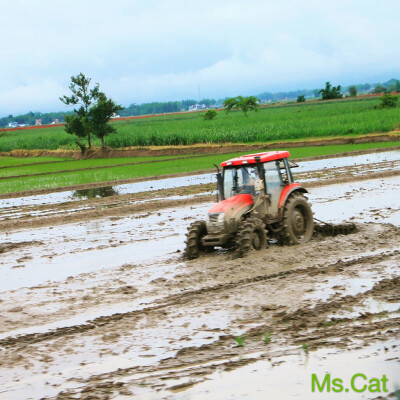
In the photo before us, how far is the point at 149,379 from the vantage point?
6.50 metres

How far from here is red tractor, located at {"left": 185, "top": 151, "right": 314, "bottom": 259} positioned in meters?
11.6

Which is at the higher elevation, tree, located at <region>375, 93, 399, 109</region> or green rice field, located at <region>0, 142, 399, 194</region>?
tree, located at <region>375, 93, 399, 109</region>

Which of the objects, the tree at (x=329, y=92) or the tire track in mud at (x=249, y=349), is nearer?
the tire track in mud at (x=249, y=349)

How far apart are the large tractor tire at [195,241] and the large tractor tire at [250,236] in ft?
2.69

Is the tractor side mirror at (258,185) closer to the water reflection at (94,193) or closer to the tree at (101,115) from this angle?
the water reflection at (94,193)

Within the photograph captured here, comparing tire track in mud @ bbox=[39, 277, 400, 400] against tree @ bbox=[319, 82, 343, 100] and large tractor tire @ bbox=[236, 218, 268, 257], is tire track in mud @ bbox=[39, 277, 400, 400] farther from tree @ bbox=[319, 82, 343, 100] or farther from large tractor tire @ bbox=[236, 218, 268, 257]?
tree @ bbox=[319, 82, 343, 100]

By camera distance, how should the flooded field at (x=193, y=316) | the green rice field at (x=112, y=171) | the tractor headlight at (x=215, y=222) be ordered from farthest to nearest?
the green rice field at (x=112, y=171) → the tractor headlight at (x=215, y=222) → the flooded field at (x=193, y=316)

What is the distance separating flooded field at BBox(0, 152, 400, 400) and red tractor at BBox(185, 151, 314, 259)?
1.00 ft

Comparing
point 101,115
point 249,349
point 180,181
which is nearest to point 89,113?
point 101,115

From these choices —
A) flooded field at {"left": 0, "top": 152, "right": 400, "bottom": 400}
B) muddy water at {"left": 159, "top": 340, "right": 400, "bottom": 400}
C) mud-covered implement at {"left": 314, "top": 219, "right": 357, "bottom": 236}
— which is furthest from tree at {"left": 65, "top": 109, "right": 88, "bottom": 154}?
muddy water at {"left": 159, "top": 340, "right": 400, "bottom": 400}

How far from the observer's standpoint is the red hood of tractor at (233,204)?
11734mm

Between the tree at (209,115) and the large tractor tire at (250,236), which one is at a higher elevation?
the tree at (209,115)

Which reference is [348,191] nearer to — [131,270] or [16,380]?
[131,270]

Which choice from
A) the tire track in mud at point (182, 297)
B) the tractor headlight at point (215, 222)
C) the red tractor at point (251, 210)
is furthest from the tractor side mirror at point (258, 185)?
the tire track in mud at point (182, 297)
